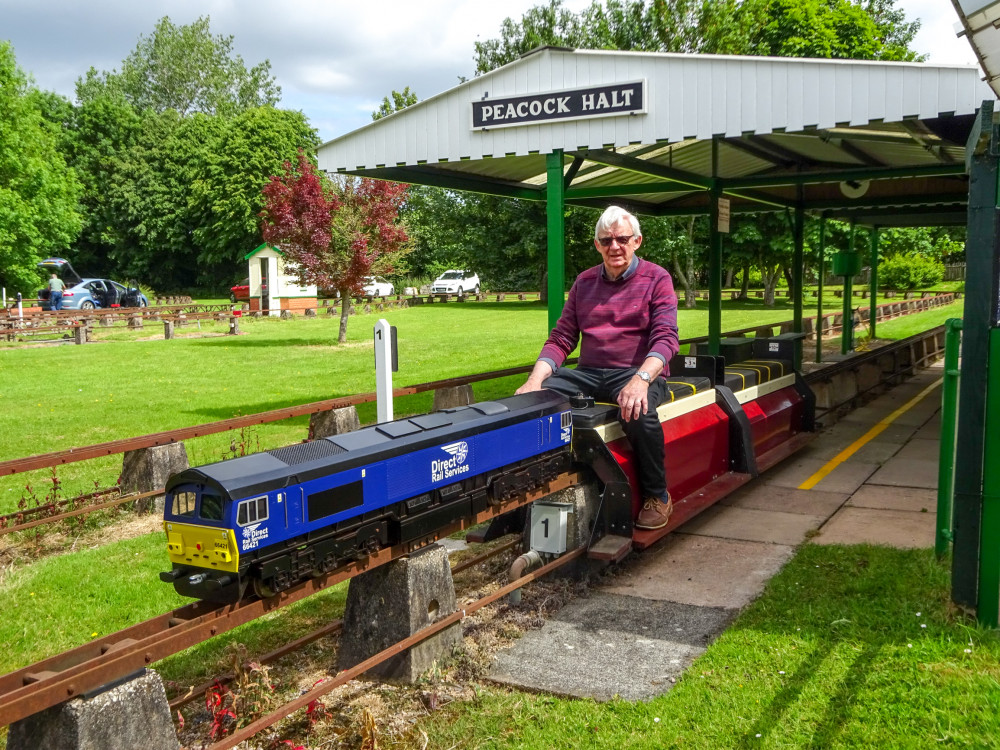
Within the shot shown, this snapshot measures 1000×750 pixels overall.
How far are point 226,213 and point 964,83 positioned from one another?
56062 mm

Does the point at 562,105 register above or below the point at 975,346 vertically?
above

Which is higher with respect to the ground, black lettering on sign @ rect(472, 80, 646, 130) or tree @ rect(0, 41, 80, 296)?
tree @ rect(0, 41, 80, 296)

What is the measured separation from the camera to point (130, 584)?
6242 millimetres

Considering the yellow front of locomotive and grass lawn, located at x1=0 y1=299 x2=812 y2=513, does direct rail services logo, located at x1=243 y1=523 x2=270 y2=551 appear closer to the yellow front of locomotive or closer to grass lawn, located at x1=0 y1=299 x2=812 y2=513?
the yellow front of locomotive

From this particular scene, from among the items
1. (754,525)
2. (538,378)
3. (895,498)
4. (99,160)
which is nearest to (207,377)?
(754,525)

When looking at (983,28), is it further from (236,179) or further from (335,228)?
(236,179)

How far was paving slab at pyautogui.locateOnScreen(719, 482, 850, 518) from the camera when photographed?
7.72 m

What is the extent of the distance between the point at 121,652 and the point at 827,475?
24.1 ft

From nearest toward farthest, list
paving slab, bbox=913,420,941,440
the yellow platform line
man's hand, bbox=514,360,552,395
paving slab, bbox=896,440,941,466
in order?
man's hand, bbox=514,360,552,395
the yellow platform line
paving slab, bbox=896,440,941,466
paving slab, bbox=913,420,941,440

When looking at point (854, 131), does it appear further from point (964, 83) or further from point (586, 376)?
point (586, 376)

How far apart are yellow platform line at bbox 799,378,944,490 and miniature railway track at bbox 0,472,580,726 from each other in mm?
5942

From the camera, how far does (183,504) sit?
379 centimetres

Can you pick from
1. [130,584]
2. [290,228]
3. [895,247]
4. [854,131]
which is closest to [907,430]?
[854,131]

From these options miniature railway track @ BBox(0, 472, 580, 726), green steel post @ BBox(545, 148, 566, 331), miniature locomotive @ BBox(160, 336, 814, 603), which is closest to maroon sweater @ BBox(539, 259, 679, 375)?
miniature locomotive @ BBox(160, 336, 814, 603)
